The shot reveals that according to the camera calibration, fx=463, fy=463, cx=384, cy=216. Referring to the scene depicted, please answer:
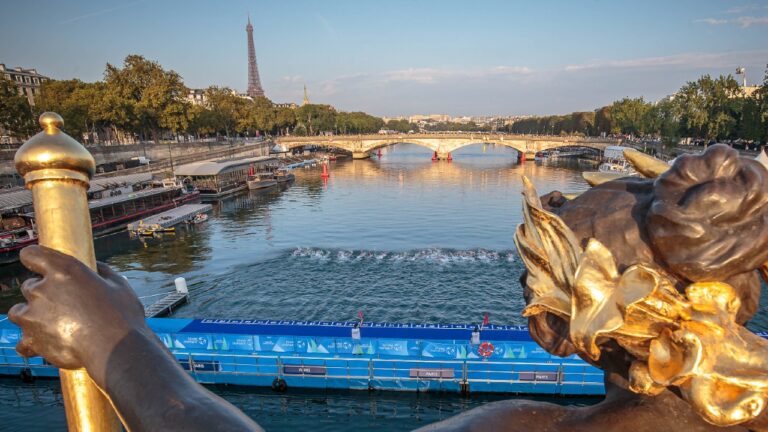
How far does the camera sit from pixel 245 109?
83750 millimetres

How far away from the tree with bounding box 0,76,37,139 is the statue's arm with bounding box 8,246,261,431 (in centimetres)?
4707

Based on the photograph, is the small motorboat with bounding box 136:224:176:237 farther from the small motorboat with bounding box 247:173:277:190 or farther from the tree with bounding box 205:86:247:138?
the tree with bounding box 205:86:247:138

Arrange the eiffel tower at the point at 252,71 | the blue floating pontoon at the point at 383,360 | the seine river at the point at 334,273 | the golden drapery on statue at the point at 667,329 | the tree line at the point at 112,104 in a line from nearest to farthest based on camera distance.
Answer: the golden drapery on statue at the point at 667,329
the blue floating pontoon at the point at 383,360
the seine river at the point at 334,273
the tree line at the point at 112,104
the eiffel tower at the point at 252,71

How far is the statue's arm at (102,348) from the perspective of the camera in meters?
2.03

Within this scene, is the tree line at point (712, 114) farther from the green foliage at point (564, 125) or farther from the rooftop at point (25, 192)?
the rooftop at point (25, 192)

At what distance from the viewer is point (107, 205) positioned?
33.2 m

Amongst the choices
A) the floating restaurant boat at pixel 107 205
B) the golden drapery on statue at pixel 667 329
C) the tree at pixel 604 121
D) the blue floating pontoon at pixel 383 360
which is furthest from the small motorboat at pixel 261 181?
the tree at pixel 604 121

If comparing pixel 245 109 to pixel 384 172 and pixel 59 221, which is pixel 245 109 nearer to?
pixel 384 172

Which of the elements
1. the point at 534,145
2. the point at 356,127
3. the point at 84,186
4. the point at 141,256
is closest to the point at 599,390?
the point at 84,186

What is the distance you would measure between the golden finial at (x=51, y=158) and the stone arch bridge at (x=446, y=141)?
80575 millimetres

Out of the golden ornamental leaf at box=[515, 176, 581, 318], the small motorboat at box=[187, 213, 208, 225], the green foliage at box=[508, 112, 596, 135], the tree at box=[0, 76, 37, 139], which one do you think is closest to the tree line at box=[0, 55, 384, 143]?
the tree at box=[0, 76, 37, 139]

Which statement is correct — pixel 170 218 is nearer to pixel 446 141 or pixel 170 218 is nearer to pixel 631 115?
pixel 446 141

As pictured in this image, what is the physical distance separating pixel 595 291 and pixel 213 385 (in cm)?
1519

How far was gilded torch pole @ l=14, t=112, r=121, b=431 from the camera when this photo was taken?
2.11 meters
